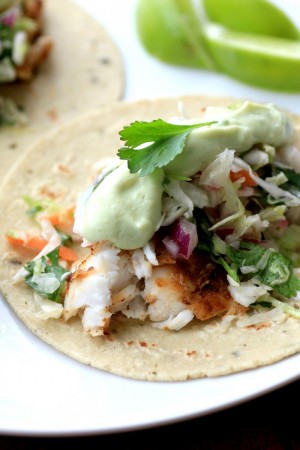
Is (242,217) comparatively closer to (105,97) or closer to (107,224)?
A: (107,224)

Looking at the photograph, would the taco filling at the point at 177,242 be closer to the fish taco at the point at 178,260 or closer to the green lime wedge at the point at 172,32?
the fish taco at the point at 178,260

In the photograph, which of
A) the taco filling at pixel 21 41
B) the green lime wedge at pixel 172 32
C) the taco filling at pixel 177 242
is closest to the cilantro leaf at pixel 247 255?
the taco filling at pixel 177 242

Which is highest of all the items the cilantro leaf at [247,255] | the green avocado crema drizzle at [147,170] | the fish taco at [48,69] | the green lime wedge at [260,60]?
the green avocado crema drizzle at [147,170]

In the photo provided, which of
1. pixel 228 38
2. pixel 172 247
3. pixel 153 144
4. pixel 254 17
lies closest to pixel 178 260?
pixel 172 247

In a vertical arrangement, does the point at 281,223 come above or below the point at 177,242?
below

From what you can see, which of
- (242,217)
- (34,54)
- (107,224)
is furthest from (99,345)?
(34,54)

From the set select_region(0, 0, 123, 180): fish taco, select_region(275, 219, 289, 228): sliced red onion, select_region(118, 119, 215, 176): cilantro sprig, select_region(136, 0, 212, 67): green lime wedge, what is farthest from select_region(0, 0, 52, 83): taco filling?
select_region(275, 219, 289, 228): sliced red onion

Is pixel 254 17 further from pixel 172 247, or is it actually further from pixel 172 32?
pixel 172 247
